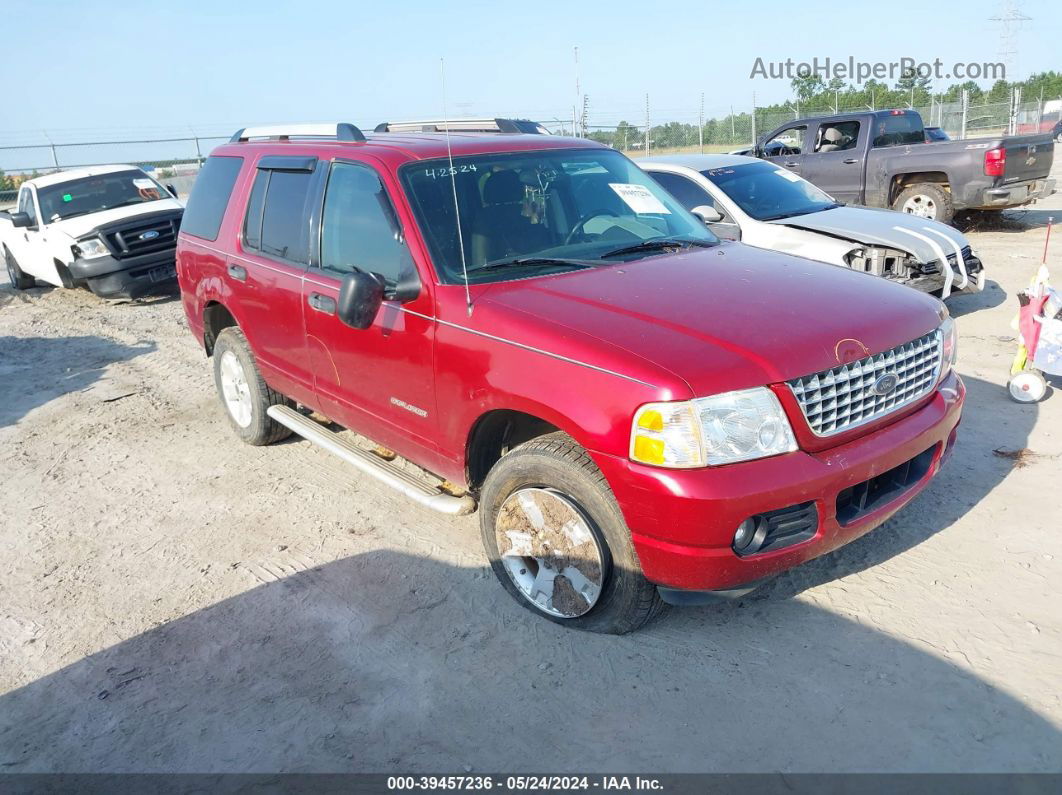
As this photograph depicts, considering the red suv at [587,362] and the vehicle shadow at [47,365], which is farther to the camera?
the vehicle shadow at [47,365]

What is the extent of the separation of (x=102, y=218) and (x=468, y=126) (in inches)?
318

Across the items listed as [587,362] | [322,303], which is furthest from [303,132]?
[587,362]

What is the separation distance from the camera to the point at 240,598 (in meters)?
4.04

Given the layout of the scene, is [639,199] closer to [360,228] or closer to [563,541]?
[360,228]

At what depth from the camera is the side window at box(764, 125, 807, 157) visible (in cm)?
1310

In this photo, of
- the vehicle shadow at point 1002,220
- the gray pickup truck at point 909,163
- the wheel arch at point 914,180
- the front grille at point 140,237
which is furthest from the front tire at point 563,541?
the vehicle shadow at point 1002,220

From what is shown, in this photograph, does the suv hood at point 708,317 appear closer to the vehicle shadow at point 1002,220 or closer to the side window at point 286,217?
the side window at point 286,217

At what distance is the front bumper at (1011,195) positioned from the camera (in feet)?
37.2

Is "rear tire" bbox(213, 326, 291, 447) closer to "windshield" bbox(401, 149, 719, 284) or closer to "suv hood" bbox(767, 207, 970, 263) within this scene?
"windshield" bbox(401, 149, 719, 284)

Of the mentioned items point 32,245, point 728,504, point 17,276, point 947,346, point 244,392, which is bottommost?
point 17,276

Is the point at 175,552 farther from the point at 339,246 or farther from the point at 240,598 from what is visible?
the point at 339,246

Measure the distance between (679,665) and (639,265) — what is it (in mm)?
1784

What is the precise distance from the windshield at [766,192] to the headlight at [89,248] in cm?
785

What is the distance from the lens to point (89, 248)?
11047 millimetres
